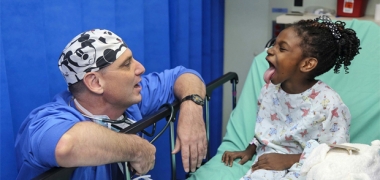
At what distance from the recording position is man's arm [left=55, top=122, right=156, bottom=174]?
0.98m

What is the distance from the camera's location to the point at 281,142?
1578mm

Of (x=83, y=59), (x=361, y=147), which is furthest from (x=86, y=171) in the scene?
(x=361, y=147)

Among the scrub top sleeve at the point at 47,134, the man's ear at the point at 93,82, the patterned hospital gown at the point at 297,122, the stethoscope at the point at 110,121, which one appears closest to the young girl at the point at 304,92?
the patterned hospital gown at the point at 297,122

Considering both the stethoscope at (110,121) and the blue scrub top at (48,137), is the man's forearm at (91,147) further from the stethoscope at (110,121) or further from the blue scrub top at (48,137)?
the stethoscope at (110,121)

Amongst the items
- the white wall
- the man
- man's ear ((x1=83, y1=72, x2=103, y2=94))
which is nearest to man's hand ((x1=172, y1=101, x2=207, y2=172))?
the man

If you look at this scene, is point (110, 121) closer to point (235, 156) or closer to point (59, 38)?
point (59, 38)

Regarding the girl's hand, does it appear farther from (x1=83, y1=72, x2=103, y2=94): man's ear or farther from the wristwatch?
(x1=83, y1=72, x2=103, y2=94): man's ear

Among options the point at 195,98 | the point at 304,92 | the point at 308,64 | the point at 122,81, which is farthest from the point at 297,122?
the point at 122,81

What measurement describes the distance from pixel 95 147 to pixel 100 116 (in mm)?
323

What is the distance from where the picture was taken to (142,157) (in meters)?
1.17

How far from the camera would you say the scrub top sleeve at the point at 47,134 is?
0.99 metres

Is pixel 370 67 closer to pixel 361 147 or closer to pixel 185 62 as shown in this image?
pixel 361 147

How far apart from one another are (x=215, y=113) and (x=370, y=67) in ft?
3.66

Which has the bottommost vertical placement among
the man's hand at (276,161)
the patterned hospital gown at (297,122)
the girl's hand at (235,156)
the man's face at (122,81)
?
the girl's hand at (235,156)
